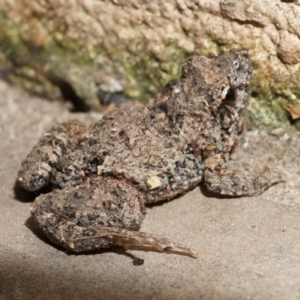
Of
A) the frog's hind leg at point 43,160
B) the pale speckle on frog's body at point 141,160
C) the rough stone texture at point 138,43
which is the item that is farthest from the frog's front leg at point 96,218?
the rough stone texture at point 138,43

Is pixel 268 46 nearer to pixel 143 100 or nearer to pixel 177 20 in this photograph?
pixel 177 20

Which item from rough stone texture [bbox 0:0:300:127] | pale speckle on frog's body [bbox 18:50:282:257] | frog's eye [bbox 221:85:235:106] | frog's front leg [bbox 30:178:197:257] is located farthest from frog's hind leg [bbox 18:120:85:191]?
frog's eye [bbox 221:85:235:106]

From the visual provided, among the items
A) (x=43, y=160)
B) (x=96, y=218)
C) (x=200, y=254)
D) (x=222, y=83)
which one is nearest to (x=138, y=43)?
(x=222, y=83)

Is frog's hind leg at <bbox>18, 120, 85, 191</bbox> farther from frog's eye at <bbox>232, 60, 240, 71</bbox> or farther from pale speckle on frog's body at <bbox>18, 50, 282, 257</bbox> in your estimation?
frog's eye at <bbox>232, 60, 240, 71</bbox>

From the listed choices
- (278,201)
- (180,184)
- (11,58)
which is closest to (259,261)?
(278,201)

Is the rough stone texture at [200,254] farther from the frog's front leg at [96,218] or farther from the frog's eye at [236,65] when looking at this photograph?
the frog's eye at [236,65]

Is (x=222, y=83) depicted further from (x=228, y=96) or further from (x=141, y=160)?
(x=141, y=160)
